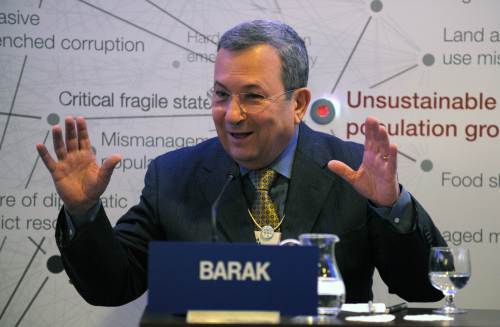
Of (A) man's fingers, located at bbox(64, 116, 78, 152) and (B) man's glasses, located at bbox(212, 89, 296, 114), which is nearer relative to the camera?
(A) man's fingers, located at bbox(64, 116, 78, 152)

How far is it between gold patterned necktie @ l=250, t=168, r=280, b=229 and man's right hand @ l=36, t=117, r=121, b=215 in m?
0.69

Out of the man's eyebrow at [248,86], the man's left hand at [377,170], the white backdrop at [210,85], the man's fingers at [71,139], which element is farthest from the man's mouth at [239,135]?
the white backdrop at [210,85]

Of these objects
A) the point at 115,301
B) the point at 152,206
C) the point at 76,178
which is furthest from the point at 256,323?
the point at 152,206

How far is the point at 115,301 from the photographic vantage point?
108 inches

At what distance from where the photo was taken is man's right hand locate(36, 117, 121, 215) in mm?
2307

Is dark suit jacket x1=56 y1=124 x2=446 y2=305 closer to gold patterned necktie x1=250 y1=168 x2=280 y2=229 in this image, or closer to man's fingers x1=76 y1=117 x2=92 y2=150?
gold patterned necktie x1=250 y1=168 x2=280 y2=229

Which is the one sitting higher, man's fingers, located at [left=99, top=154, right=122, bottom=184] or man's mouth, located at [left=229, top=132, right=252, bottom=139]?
man's mouth, located at [left=229, top=132, right=252, bottom=139]

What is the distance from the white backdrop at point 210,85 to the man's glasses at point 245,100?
1.06 meters

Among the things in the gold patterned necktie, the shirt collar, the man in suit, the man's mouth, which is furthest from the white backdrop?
the man's mouth

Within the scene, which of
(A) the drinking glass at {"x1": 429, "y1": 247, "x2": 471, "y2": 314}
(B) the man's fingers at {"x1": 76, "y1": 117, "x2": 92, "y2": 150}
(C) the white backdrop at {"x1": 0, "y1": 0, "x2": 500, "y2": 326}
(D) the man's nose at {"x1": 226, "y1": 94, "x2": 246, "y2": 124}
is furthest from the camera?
(C) the white backdrop at {"x1": 0, "y1": 0, "x2": 500, "y2": 326}

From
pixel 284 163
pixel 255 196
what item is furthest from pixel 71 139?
pixel 284 163

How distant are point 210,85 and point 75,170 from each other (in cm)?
157

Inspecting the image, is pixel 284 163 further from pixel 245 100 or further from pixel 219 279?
pixel 219 279

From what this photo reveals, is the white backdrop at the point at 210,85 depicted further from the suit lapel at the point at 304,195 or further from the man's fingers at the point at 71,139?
the man's fingers at the point at 71,139
